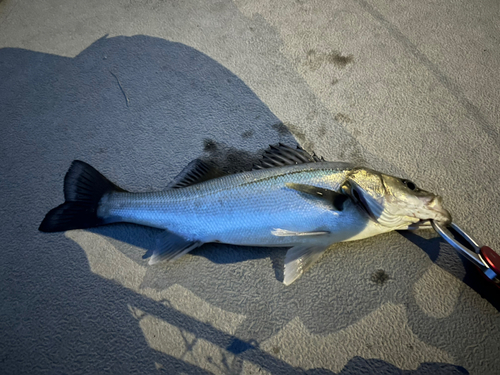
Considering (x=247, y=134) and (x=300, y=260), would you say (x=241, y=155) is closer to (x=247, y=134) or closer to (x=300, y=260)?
(x=247, y=134)

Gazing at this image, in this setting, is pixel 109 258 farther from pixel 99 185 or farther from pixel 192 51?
pixel 192 51

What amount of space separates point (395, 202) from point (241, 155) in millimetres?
809

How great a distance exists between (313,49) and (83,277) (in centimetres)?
190

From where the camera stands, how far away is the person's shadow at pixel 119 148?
4.12 ft

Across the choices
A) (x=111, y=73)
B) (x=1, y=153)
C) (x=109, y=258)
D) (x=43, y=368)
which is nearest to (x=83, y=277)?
(x=109, y=258)

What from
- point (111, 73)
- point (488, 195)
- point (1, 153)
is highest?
point (488, 195)

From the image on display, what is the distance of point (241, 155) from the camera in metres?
1.62

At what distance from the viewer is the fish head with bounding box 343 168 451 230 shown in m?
1.20

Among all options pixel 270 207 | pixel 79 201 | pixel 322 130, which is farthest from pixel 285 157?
pixel 79 201

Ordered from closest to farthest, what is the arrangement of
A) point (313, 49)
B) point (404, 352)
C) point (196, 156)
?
point (404, 352) → point (196, 156) → point (313, 49)

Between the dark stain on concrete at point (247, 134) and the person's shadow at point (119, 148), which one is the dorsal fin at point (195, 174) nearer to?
the person's shadow at point (119, 148)

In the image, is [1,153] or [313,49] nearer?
[1,153]

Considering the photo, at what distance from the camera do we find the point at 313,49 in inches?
75.8

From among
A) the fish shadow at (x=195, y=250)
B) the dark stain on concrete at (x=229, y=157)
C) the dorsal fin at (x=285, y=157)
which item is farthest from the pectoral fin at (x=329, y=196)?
the dark stain on concrete at (x=229, y=157)
